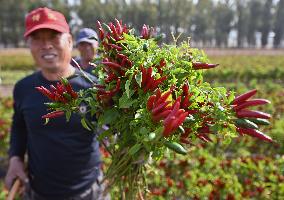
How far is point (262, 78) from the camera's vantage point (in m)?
17.2

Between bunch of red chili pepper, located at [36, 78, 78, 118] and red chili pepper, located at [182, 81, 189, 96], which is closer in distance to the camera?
red chili pepper, located at [182, 81, 189, 96]

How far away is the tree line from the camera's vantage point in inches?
2243

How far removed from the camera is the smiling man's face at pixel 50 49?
218 cm

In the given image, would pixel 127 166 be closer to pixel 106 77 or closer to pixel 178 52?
pixel 106 77

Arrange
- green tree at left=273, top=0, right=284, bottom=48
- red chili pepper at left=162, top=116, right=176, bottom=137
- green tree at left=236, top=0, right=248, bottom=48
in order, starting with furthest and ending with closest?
green tree at left=236, top=0, right=248, bottom=48
green tree at left=273, top=0, right=284, bottom=48
red chili pepper at left=162, top=116, right=176, bottom=137

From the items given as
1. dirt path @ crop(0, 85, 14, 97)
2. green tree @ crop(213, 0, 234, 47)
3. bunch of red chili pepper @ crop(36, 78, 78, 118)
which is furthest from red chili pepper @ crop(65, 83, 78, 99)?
green tree @ crop(213, 0, 234, 47)

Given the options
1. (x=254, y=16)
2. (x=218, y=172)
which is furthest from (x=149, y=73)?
(x=254, y=16)

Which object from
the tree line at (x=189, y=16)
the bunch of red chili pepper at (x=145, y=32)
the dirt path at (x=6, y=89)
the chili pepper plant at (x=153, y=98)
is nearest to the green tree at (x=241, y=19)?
the tree line at (x=189, y=16)

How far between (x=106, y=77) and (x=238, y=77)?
16.4 meters

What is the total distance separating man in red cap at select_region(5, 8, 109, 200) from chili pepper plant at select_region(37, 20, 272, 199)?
0.95 m

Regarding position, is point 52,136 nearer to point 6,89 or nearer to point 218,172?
point 218,172

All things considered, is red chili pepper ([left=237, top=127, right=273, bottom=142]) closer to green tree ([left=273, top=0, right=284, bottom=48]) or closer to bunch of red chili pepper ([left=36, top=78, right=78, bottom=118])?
bunch of red chili pepper ([left=36, top=78, right=78, bottom=118])

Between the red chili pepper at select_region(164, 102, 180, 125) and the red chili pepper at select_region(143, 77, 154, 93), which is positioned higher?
the red chili pepper at select_region(143, 77, 154, 93)

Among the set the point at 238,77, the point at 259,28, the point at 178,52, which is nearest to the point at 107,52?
the point at 178,52
